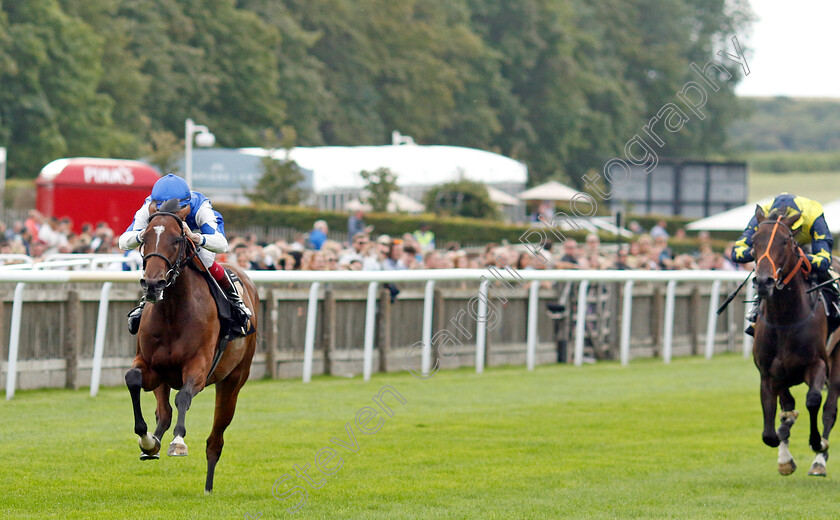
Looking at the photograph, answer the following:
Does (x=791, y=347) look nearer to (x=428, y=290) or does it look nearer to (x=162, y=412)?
(x=162, y=412)

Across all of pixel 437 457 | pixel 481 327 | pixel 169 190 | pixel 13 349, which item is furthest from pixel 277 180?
pixel 169 190

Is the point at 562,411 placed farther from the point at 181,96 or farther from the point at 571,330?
the point at 181,96

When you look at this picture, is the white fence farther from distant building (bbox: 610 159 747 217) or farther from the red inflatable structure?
distant building (bbox: 610 159 747 217)

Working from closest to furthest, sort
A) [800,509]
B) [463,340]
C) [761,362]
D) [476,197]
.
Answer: [800,509] → [761,362] → [463,340] → [476,197]

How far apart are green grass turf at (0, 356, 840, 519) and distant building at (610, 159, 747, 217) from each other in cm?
1509

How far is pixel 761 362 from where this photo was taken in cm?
781

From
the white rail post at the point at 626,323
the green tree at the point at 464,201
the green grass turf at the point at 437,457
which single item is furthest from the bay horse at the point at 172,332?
the green tree at the point at 464,201

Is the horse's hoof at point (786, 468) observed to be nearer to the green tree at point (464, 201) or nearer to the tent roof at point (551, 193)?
the green tree at point (464, 201)

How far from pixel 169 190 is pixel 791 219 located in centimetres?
350

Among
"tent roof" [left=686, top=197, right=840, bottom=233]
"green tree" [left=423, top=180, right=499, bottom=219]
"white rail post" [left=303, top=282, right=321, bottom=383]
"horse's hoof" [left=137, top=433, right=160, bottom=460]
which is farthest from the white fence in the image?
"green tree" [left=423, top=180, right=499, bottom=219]

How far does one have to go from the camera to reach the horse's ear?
7469mm

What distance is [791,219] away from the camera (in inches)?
295

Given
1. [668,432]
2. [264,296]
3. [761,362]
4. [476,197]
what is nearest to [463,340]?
[264,296]

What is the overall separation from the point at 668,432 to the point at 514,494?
3024 mm
